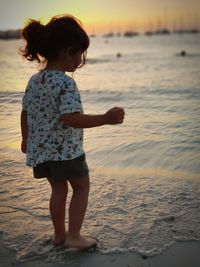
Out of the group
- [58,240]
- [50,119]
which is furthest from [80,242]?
[50,119]

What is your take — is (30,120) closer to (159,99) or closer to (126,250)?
(126,250)

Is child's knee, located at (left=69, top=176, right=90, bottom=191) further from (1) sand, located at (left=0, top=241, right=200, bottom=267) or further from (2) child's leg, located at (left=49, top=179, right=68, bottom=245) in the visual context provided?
(1) sand, located at (left=0, top=241, right=200, bottom=267)

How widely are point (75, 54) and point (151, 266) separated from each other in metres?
1.40

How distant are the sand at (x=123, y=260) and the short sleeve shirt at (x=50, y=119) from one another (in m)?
0.64

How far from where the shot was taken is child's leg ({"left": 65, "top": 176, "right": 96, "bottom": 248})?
258cm

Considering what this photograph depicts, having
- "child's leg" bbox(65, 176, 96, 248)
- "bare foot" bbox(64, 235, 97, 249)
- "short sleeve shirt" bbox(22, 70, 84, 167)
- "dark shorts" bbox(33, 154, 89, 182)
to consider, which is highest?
"short sleeve shirt" bbox(22, 70, 84, 167)

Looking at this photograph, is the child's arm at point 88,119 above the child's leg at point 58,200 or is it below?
above

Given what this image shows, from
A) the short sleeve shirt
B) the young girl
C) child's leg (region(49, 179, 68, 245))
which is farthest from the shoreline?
the short sleeve shirt

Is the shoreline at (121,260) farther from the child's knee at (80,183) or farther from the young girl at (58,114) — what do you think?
the child's knee at (80,183)

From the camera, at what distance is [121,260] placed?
2.48 metres

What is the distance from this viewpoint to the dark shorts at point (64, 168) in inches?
96.4

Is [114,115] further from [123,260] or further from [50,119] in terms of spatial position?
[123,260]

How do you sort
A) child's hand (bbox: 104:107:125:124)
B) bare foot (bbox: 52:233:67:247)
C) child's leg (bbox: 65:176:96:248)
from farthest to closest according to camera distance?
bare foot (bbox: 52:233:67:247) < child's leg (bbox: 65:176:96:248) < child's hand (bbox: 104:107:125:124)

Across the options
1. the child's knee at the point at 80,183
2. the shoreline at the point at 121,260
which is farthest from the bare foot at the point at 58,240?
the child's knee at the point at 80,183
